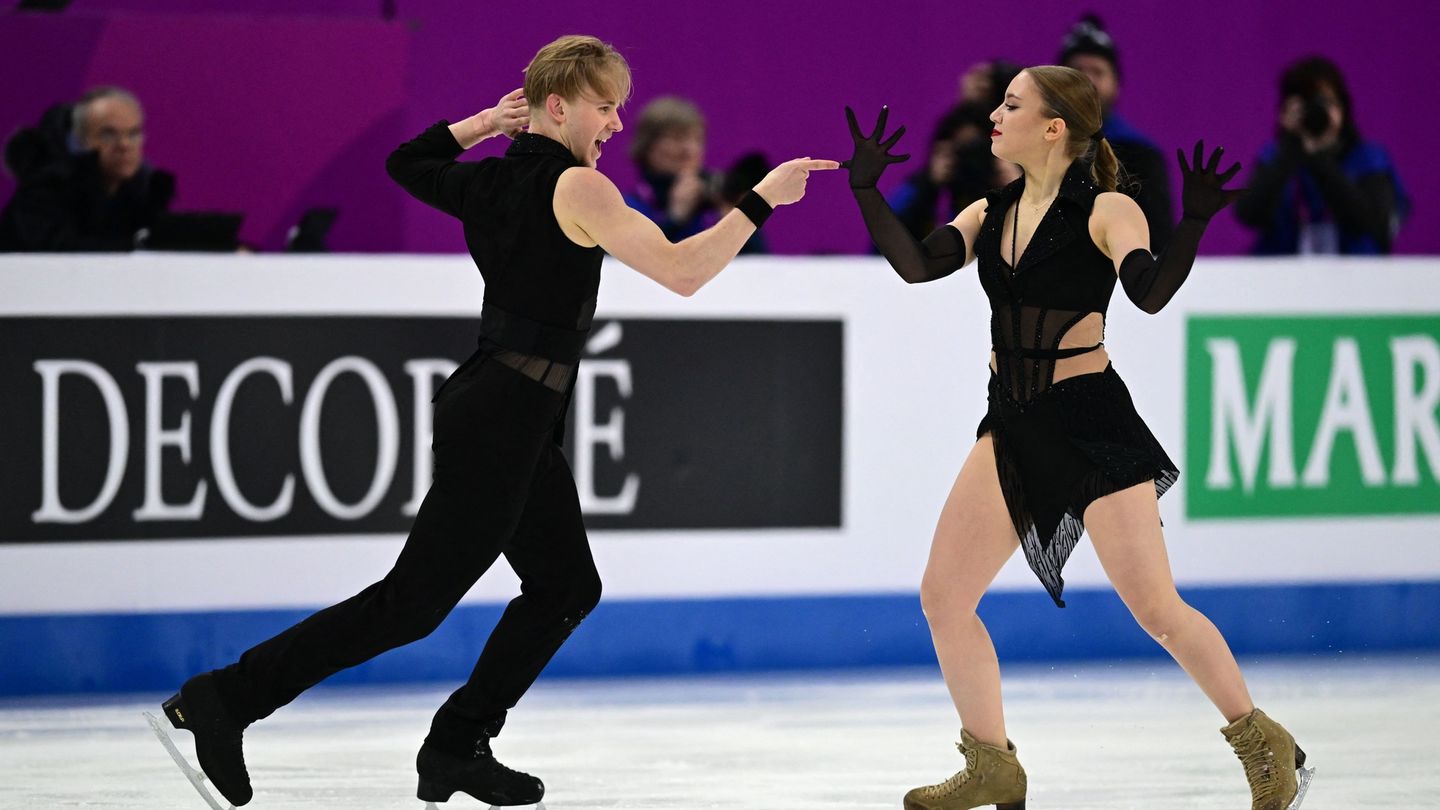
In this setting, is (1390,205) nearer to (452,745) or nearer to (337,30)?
(337,30)

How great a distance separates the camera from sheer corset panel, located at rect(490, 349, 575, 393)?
3867mm

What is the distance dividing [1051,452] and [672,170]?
2967 millimetres

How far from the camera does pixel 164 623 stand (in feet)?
18.4

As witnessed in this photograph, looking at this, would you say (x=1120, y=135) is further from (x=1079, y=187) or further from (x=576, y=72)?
(x=576, y=72)

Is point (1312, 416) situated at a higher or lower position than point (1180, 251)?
lower

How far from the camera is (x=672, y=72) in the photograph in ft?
30.5

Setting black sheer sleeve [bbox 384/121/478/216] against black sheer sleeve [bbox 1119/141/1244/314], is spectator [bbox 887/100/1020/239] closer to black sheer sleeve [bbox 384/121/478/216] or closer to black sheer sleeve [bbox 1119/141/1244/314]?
black sheer sleeve [bbox 384/121/478/216]

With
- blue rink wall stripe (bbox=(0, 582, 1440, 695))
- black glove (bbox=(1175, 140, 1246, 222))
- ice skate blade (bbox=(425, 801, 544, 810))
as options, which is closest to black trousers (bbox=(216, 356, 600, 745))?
ice skate blade (bbox=(425, 801, 544, 810))

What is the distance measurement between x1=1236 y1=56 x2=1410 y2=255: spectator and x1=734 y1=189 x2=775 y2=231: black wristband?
3.49m

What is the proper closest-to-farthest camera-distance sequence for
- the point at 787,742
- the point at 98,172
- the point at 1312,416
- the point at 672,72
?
the point at 787,742, the point at 98,172, the point at 1312,416, the point at 672,72

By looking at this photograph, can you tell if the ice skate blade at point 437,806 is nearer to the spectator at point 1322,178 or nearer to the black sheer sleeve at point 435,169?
the black sheer sleeve at point 435,169

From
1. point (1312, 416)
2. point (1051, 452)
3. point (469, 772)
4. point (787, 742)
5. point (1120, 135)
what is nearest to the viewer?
point (1051, 452)

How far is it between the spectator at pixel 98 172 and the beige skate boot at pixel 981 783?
9.95 feet

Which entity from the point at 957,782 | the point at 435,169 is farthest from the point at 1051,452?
the point at 435,169
